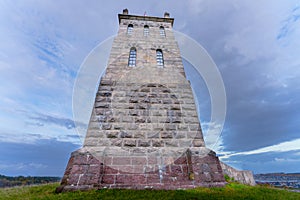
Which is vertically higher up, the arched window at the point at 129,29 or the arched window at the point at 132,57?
the arched window at the point at 129,29

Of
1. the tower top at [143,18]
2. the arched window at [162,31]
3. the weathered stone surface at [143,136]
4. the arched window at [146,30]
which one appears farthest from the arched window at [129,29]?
the weathered stone surface at [143,136]

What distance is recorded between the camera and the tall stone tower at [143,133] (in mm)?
4941

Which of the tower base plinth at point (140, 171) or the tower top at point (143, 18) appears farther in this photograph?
the tower top at point (143, 18)

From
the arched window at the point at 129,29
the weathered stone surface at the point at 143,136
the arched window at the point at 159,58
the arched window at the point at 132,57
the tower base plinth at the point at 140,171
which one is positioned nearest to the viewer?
the tower base plinth at the point at 140,171

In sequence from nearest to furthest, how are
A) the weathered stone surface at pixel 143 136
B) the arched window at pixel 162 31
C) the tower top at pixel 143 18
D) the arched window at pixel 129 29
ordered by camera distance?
the weathered stone surface at pixel 143 136, the arched window at pixel 129 29, the arched window at pixel 162 31, the tower top at pixel 143 18

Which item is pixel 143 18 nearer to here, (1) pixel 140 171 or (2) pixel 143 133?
(2) pixel 143 133

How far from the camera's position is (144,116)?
639cm

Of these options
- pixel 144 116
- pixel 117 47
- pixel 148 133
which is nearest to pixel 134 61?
pixel 117 47

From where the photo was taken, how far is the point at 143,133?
19.6 ft

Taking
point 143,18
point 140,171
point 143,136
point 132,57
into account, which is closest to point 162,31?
point 143,18

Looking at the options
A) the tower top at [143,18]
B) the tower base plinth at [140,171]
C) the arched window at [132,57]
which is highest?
the tower top at [143,18]

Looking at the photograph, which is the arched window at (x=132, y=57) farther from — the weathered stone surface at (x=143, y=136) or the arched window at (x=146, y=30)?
the arched window at (x=146, y=30)

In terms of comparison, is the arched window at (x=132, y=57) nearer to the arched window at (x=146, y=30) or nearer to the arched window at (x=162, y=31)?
the arched window at (x=146, y=30)

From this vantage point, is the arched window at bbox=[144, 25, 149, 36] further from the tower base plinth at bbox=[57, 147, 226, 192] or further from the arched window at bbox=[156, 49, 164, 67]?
the tower base plinth at bbox=[57, 147, 226, 192]
